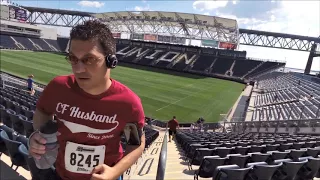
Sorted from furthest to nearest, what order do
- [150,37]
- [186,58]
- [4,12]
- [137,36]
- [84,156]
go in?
[4,12], [137,36], [150,37], [186,58], [84,156]

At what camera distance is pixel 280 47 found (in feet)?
279

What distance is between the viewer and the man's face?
6.70 feet

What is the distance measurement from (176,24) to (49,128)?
66.7 meters

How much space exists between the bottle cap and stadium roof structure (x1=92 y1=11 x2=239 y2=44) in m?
59.2

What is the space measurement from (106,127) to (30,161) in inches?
62.1

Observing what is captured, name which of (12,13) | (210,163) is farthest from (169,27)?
(210,163)

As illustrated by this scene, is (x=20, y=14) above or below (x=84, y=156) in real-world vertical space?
above

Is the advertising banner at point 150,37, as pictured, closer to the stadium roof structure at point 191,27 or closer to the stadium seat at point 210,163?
the stadium roof structure at point 191,27

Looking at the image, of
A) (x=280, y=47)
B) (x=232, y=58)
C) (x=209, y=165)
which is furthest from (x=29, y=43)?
(x=209, y=165)

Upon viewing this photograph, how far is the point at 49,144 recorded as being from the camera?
2.20m

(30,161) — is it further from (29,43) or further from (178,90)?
(29,43)

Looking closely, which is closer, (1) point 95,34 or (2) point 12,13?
(1) point 95,34

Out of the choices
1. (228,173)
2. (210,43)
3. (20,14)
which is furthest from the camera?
(20,14)

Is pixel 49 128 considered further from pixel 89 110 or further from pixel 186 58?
pixel 186 58
